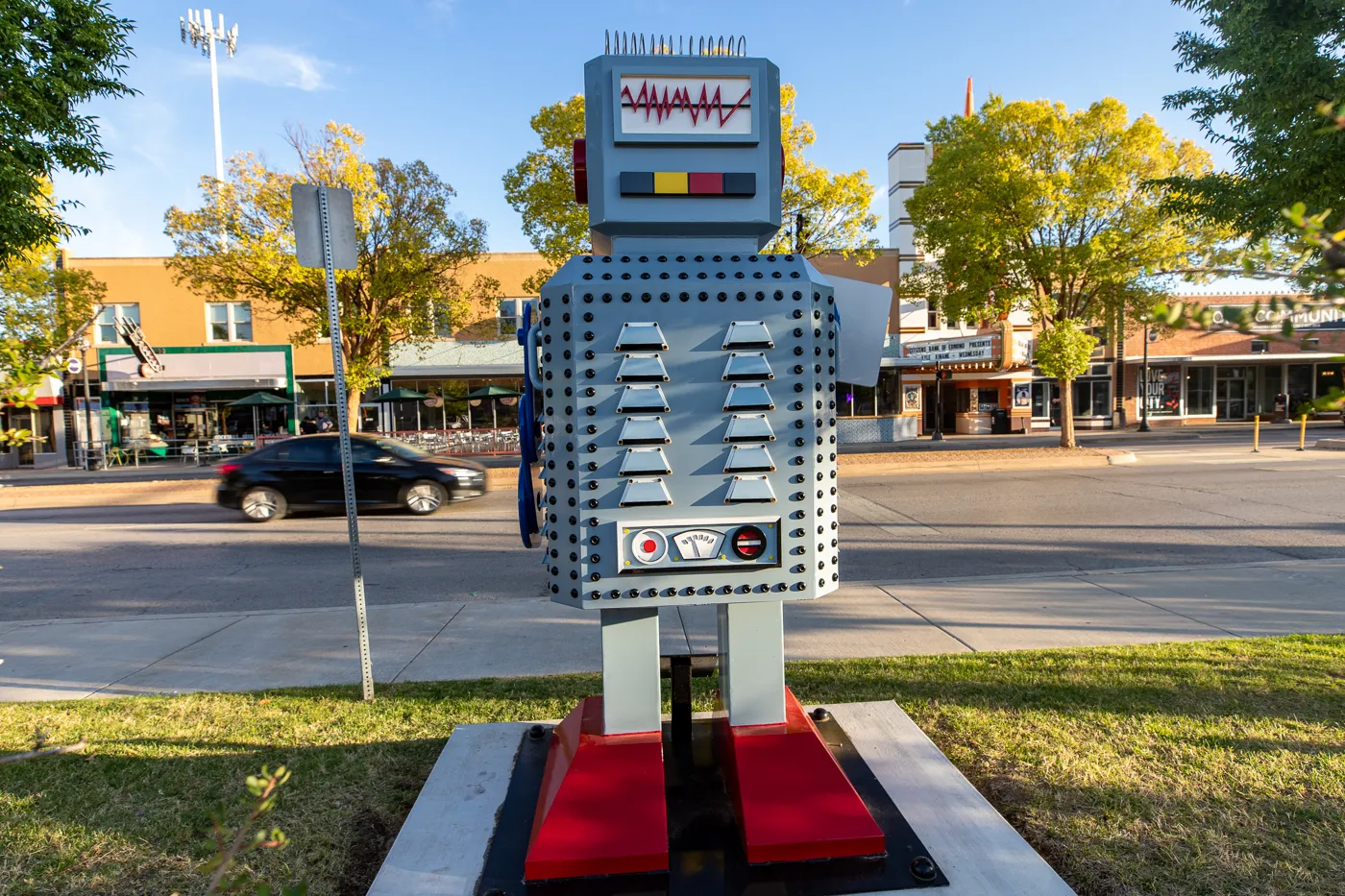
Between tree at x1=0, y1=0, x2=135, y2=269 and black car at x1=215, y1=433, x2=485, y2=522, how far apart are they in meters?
4.78

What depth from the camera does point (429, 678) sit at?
15.2 feet

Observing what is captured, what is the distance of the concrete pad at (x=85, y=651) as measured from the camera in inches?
187

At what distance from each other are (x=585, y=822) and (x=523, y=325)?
174 cm

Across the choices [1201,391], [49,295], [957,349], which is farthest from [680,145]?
[1201,391]

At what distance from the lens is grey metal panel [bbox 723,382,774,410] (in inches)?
94.6

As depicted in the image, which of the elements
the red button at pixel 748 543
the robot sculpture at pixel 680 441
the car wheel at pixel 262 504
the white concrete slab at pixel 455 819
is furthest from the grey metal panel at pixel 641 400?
the car wheel at pixel 262 504

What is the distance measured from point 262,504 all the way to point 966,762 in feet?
38.0

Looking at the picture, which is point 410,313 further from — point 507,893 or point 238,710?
point 507,893

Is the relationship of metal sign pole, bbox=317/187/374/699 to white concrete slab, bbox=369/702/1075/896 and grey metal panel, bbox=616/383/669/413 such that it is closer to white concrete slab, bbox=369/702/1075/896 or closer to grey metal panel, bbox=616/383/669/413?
white concrete slab, bbox=369/702/1075/896

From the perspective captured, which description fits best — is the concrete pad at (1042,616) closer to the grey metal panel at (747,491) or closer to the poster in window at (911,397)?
the grey metal panel at (747,491)

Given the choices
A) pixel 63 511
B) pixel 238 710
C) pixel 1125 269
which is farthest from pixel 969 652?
pixel 63 511

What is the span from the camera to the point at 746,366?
2398 millimetres

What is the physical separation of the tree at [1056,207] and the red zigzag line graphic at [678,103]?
1598 centimetres

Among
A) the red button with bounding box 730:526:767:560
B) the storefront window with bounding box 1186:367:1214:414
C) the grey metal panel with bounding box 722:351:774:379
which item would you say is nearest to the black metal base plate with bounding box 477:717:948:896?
the red button with bounding box 730:526:767:560
